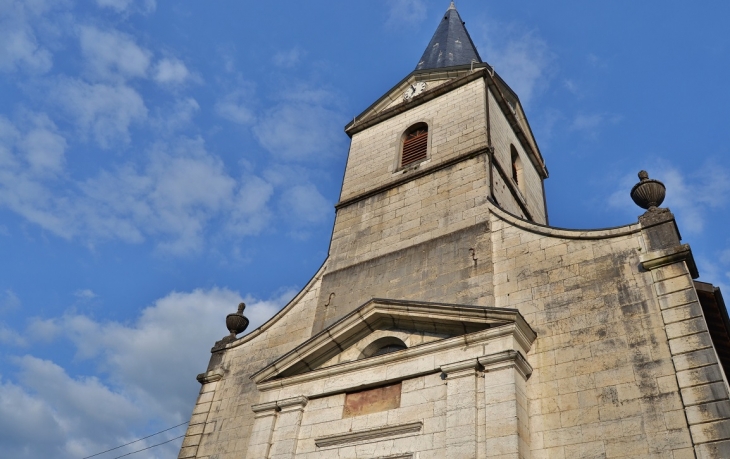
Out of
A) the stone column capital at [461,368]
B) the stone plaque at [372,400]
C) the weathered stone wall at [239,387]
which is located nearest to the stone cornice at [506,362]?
the stone column capital at [461,368]

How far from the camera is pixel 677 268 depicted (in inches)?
355

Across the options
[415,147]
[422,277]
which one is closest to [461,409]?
[422,277]

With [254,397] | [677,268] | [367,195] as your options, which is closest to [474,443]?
[677,268]

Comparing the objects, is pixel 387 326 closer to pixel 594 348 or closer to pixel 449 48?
pixel 594 348

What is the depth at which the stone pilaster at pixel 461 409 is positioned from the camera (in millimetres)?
8562

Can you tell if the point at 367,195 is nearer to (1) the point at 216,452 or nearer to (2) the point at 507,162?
(2) the point at 507,162

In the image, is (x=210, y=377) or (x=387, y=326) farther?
(x=210, y=377)

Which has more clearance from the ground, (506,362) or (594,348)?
(594,348)

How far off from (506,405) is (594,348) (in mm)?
1589

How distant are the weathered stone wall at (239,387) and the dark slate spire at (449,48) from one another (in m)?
10.3

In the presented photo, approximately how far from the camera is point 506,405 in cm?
855

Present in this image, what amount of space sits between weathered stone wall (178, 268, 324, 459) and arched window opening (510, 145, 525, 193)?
19.7 ft

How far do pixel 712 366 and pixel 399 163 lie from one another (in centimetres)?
899

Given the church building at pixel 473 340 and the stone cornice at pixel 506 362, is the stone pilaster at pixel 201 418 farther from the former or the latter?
the stone cornice at pixel 506 362
